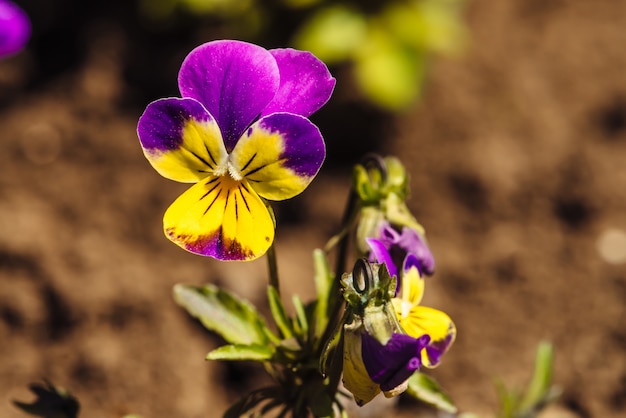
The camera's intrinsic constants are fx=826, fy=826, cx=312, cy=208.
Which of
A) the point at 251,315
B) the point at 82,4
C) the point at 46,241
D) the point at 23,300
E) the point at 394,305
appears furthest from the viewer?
the point at 82,4

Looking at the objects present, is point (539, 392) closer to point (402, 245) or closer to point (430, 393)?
point (430, 393)

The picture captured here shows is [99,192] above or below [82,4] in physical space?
below

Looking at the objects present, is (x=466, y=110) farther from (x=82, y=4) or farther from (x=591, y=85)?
(x=82, y=4)

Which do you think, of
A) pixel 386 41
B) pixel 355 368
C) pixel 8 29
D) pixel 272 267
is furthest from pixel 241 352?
pixel 386 41

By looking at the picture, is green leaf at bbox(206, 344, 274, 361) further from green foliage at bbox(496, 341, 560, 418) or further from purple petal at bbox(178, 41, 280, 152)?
green foliage at bbox(496, 341, 560, 418)

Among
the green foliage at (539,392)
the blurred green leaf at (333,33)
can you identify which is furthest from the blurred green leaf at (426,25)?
the green foliage at (539,392)

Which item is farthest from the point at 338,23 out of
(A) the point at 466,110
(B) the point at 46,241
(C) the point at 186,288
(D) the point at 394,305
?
(D) the point at 394,305

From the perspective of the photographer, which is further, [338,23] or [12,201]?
[338,23]
